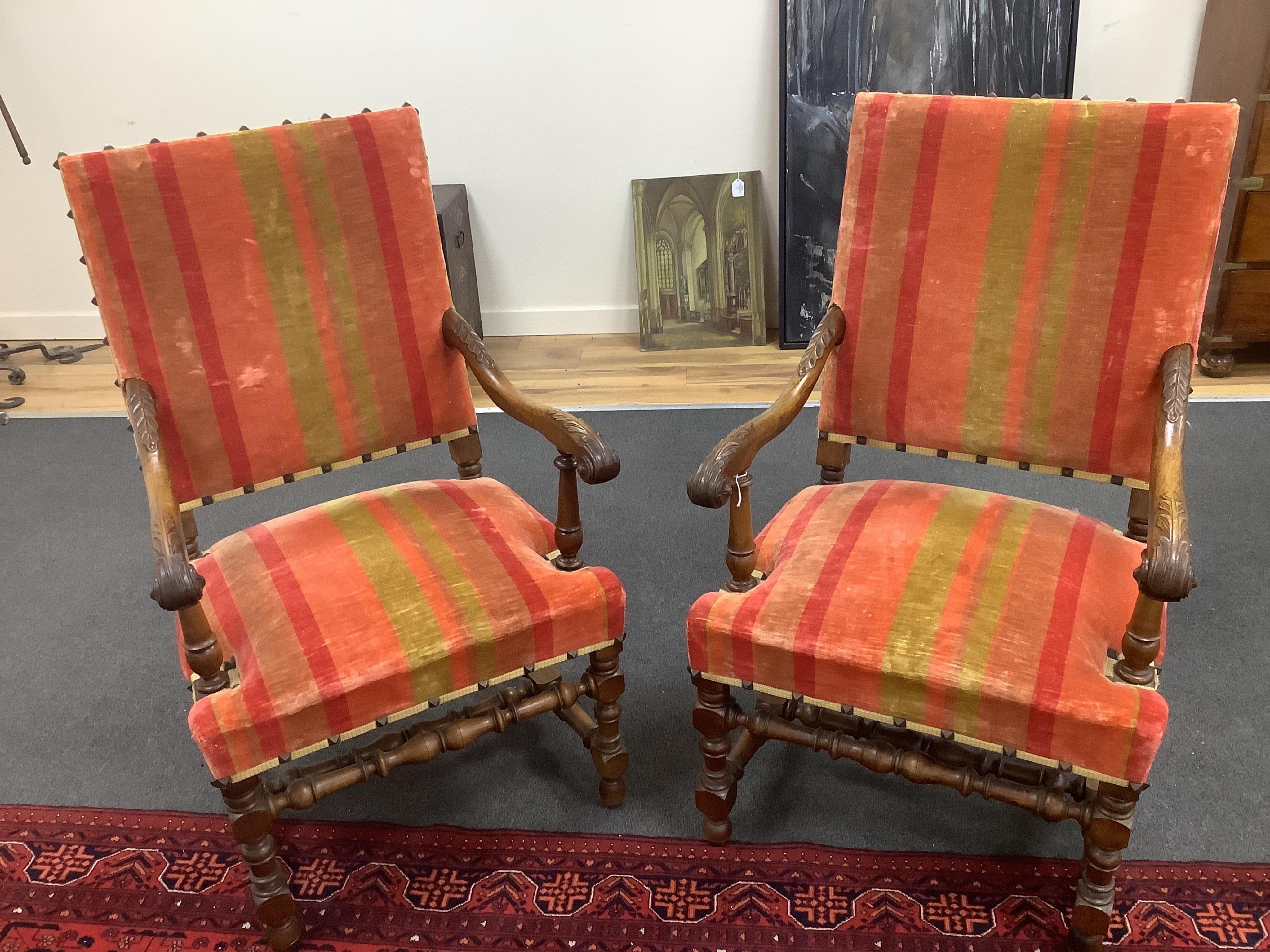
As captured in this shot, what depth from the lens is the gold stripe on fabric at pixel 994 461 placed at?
4.98 feet

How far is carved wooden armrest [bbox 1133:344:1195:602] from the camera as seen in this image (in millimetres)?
1155

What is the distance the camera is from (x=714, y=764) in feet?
5.20

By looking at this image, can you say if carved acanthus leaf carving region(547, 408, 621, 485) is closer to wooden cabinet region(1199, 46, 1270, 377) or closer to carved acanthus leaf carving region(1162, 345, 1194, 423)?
carved acanthus leaf carving region(1162, 345, 1194, 423)

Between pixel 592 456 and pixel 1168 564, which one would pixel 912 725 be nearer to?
pixel 1168 564

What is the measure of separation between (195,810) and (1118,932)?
1.47m

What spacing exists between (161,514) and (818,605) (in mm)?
874

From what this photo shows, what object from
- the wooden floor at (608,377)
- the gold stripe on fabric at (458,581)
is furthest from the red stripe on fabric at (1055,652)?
the wooden floor at (608,377)

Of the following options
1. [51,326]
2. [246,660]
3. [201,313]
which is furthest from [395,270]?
[51,326]

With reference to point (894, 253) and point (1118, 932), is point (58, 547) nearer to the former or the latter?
point (894, 253)

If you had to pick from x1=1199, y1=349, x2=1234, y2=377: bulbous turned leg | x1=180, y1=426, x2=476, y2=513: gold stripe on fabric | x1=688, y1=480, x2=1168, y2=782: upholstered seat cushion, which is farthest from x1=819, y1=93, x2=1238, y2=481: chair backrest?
x1=1199, y1=349, x2=1234, y2=377: bulbous turned leg

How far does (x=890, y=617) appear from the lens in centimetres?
136

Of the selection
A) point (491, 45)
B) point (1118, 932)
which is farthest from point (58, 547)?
point (1118, 932)

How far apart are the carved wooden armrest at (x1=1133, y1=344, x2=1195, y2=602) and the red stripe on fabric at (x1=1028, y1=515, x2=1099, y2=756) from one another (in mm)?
125

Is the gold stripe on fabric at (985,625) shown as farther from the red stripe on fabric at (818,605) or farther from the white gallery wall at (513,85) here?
the white gallery wall at (513,85)
